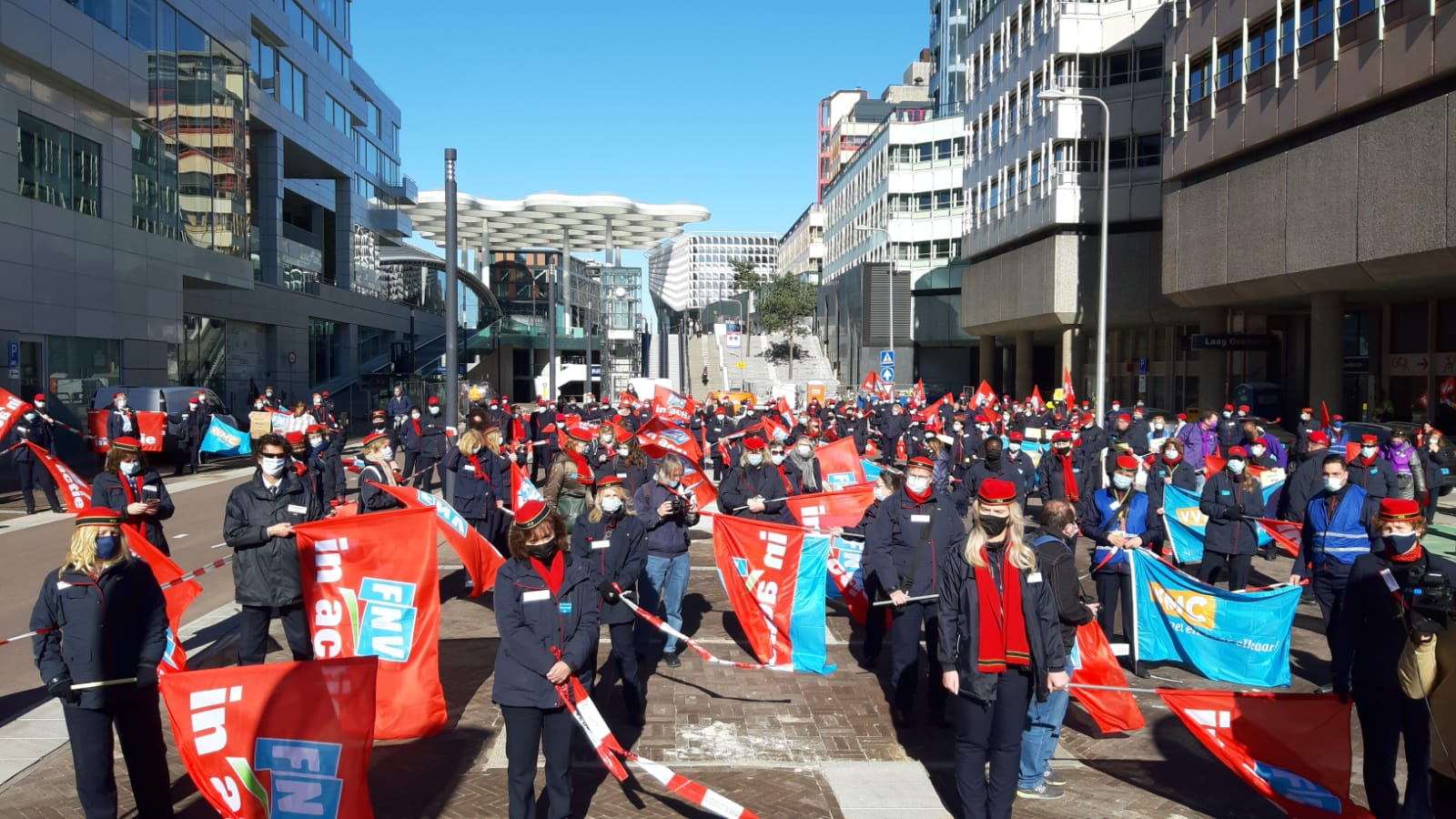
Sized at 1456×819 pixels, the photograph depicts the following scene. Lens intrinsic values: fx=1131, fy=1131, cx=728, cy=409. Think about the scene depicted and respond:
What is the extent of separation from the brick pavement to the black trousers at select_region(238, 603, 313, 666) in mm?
882

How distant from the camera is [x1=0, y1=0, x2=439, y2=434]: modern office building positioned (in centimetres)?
2847

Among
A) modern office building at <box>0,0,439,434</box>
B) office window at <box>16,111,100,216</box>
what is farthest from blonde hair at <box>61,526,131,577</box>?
office window at <box>16,111,100,216</box>

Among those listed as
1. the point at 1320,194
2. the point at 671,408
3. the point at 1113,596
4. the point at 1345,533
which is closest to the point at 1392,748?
the point at 1345,533

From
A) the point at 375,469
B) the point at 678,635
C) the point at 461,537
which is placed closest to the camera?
the point at 678,635

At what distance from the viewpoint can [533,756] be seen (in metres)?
5.51

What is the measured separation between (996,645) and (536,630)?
2.24m

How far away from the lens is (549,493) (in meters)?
10.3

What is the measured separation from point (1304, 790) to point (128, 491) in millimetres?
8332

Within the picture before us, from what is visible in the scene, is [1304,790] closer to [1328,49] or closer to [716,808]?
[716,808]

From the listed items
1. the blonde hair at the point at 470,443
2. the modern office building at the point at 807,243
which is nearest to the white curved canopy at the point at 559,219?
the modern office building at the point at 807,243

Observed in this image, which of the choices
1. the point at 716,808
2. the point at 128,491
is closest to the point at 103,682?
the point at 716,808

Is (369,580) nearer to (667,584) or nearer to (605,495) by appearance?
(605,495)

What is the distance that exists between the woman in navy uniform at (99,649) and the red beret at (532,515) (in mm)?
1954

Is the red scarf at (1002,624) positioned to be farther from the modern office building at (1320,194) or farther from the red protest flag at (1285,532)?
the modern office building at (1320,194)
